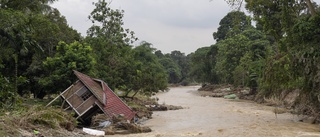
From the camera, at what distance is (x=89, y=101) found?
16.8 metres

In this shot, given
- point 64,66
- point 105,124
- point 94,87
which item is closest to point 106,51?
point 64,66

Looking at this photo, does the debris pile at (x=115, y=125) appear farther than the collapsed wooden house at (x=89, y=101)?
No

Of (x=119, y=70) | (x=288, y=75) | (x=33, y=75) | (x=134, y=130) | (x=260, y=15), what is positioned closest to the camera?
(x=134, y=130)

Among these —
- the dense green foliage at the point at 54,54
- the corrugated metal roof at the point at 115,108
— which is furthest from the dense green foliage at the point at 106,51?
the corrugated metal roof at the point at 115,108

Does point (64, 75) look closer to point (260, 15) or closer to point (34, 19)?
point (34, 19)

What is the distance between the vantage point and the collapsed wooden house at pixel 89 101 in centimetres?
1667

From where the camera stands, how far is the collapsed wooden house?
16672mm

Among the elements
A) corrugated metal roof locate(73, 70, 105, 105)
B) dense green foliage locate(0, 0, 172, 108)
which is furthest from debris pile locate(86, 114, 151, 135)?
dense green foliage locate(0, 0, 172, 108)

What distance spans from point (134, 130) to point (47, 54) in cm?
1034

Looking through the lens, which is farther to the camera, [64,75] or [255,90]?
[255,90]

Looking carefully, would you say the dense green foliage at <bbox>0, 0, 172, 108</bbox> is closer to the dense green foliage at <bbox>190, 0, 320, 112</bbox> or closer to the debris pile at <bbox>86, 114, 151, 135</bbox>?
the debris pile at <bbox>86, 114, 151, 135</bbox>

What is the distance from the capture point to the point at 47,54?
2244 centimetres

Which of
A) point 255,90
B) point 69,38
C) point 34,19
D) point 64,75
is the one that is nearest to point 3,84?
point 34,19

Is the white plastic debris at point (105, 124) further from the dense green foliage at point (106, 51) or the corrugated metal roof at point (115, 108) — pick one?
the dense green foliage at point (106, 51)
